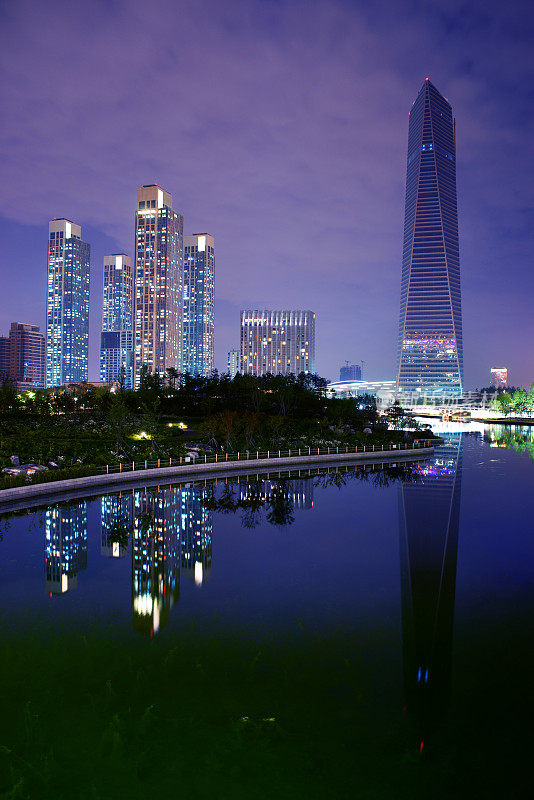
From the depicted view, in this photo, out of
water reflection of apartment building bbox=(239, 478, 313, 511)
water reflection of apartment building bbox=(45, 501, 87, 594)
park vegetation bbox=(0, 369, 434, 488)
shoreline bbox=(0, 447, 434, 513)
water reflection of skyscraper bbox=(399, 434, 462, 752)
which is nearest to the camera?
water reflection of skyscraper bbox=(399, 434, 462, 752)

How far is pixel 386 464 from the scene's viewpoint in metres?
45.5

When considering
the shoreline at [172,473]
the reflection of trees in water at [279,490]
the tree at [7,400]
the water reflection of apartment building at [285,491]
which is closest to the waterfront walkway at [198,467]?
the shoreline at [172,473]

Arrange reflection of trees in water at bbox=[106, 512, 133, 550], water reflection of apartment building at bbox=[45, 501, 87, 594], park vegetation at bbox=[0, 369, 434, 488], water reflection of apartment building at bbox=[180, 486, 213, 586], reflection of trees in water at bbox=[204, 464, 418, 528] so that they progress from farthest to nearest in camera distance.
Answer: park vegetation at bbox=[0, 369, 434, 488], reflection of trees in water at bbox=[204, 464, 418, 528], reflection of trees in water at bbox=[106, 512, 133, 550], water reflection of apartment building at bbox=[180, 486, 213, 586], water reflection of apartment building at bbox=[45, 501, 87, 594]

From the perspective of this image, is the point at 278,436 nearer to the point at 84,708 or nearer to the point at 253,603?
the point at 253,603

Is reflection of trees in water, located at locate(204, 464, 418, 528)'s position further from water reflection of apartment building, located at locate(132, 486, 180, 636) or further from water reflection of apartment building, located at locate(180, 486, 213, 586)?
water reflection of apartment building, located at locate(132, 486, 180, 636)

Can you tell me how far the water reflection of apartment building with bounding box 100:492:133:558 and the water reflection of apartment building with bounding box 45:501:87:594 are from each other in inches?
30.9

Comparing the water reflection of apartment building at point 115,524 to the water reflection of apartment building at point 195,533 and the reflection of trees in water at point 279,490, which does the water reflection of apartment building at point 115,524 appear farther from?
the reflection of trees in water at point 279,490

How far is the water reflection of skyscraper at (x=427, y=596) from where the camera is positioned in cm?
953

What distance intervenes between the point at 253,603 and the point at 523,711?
22.7 ft

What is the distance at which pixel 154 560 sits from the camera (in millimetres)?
17344

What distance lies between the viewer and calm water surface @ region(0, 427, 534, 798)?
301 inches

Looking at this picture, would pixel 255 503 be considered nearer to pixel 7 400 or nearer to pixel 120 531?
pixel 120 531

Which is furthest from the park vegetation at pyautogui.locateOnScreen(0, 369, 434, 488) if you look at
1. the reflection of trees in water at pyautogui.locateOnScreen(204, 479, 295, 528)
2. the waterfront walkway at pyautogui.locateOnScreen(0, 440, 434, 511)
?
the reflection of trees in water at pyautogui.locateOnScreen(204, 479, 295, 528)

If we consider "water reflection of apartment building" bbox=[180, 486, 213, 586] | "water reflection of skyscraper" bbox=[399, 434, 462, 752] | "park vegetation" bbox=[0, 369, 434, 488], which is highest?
"park vegetation" bbox=[0, 369, 434, 488]
